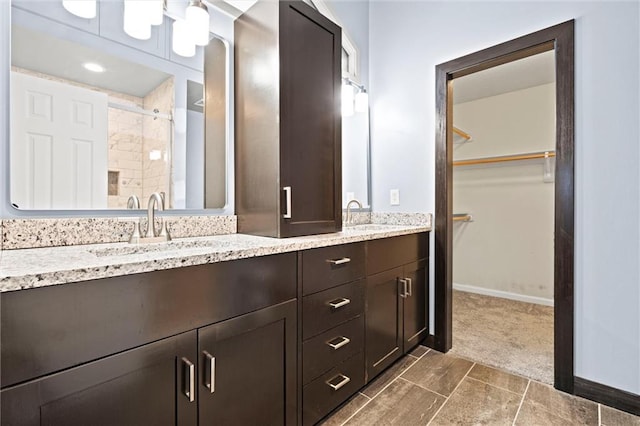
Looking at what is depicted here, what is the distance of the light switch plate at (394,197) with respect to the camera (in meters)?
2.47

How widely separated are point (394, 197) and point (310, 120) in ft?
3.70

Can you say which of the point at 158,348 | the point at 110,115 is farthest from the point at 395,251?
the point at 110,115

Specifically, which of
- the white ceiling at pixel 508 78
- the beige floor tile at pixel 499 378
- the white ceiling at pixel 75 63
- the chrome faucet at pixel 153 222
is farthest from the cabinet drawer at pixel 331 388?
the white ceiling at pixel 508 78

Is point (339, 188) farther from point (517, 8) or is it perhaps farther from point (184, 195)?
point (517, 8)

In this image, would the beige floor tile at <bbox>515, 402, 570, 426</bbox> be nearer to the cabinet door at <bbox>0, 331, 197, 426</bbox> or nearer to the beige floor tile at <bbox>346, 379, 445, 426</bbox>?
the beige floor tile at <bbox>346, 379, 445, 426</bbox>

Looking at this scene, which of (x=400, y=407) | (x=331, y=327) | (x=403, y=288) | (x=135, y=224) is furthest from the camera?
(x=403, y=288)

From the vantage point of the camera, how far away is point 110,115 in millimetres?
1351

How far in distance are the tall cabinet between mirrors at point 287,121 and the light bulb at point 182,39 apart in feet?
0.86

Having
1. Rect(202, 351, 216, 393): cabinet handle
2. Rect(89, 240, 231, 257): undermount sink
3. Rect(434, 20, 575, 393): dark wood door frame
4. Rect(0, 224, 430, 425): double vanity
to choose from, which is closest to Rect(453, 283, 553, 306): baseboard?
Rect(434, 20, 575, 393): dark wood door frame

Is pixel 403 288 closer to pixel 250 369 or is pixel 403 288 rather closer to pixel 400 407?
pixel 400 407

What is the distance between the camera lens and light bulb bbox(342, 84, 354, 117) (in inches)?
95.3

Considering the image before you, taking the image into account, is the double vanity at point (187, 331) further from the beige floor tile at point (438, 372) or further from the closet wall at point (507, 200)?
the closet wall at point (507, 200)

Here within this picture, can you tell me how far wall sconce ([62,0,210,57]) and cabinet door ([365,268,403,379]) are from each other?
150 cm

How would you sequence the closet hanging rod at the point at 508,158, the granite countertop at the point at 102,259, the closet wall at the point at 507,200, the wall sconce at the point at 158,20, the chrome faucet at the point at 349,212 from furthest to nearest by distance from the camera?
1. the closet wall at the point at 507,200
2. the closet hanging rod at the point at 508,158
3. the chrome faucet at the point at 349,212
4. the wall sconce at the point at 158,20
5. the granite countertop at the point at 102,259
